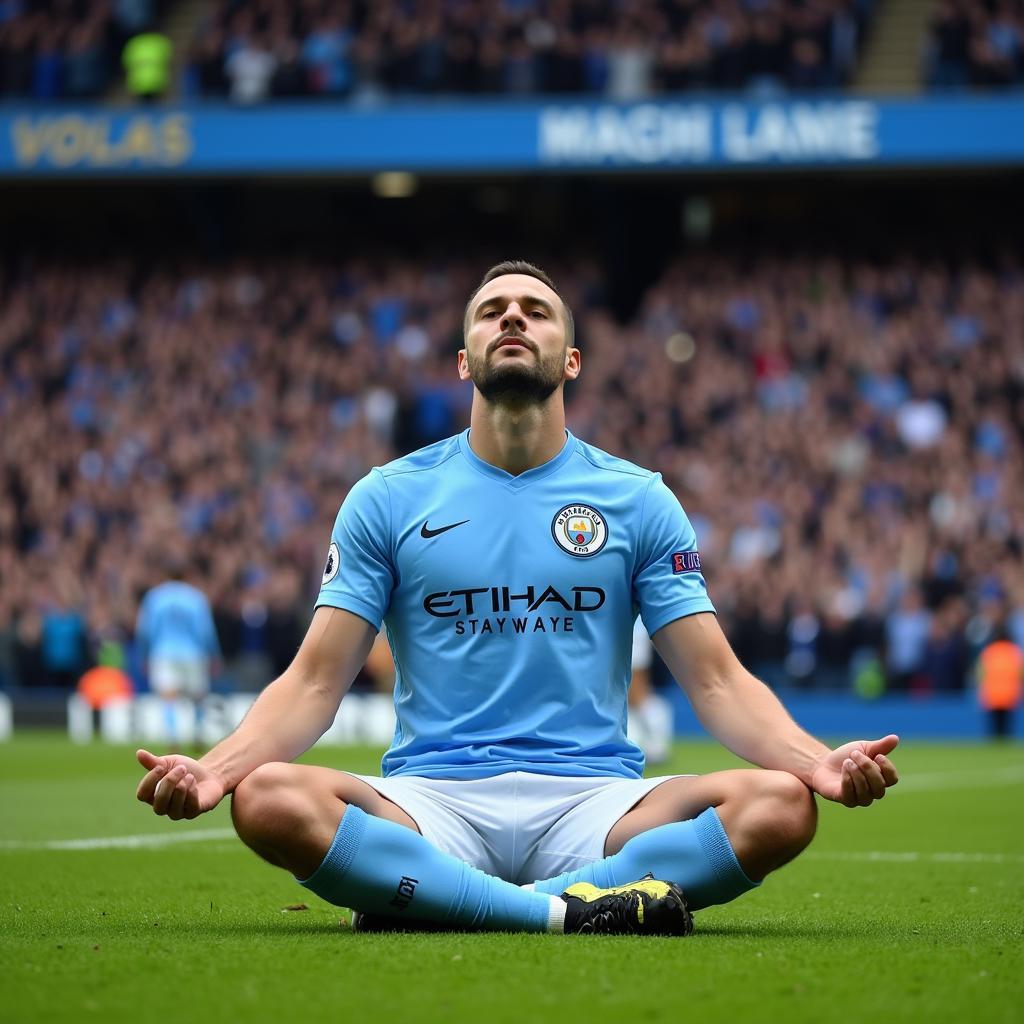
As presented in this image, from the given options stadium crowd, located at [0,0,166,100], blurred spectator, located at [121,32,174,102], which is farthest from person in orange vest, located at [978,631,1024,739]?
stadium crowd, located at [0,0,166,100]

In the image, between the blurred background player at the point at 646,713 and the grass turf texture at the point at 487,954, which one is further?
the blurred background player at the point at 646,713

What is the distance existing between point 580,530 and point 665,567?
0.88 ft

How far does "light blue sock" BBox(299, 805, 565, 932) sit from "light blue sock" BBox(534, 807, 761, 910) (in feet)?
0.73

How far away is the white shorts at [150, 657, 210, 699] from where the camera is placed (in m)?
18.0

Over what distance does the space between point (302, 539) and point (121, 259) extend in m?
8.00

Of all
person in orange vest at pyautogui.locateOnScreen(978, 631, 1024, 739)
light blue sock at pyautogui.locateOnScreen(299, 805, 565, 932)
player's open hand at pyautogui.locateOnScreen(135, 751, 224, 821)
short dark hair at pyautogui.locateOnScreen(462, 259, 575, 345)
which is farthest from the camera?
person in orange vest at pyautogui.locateOnScreen(978, 631, 1024, 739)

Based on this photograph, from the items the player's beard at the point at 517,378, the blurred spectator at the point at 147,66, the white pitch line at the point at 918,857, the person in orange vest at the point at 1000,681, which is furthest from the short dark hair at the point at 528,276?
the blurred spectator at the point at 147,66

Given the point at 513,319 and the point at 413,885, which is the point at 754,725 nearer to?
the point at 413,885

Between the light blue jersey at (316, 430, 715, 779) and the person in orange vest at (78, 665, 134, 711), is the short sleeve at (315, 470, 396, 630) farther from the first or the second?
the person in orange vest at (78, 665, 134, 711)

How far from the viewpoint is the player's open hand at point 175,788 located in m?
4.51

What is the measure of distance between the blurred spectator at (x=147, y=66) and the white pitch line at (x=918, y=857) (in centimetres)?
2177

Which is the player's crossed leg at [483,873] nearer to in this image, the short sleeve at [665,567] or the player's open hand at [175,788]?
the player's open hand at [175,788]

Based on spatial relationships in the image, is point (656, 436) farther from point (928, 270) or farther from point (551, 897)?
point (551, 897)

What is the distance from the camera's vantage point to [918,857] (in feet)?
27.7
